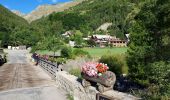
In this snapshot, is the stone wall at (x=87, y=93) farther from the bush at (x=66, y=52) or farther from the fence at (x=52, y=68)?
the bush at (x=66, y=52)

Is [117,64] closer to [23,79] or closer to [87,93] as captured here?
[23,79]

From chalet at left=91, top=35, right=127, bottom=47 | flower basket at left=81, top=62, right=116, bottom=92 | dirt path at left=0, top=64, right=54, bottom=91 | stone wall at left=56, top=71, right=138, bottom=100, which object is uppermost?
chalet at left=91, top=35, right=127, bottom=47

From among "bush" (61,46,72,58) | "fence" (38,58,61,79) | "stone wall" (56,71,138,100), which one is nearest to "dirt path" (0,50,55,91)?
"fence" (38,58,61,79)

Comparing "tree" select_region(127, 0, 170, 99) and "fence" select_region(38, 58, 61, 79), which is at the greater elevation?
"tree" select_region(127, 0, 170, 99)

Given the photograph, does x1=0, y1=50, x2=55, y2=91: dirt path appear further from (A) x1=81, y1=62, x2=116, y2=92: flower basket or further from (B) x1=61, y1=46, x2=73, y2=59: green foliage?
(B) x1=61, y1=46, x2=73, y2=59: green foliage

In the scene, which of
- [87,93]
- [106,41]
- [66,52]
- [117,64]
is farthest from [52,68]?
[106,41]

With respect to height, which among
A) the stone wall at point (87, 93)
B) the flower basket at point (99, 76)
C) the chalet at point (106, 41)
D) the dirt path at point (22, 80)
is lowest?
the dirt path at point (22, 80)

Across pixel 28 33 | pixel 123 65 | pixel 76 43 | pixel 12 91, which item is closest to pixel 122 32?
pixel 76 43

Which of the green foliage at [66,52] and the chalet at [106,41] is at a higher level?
the chalet at [106,41]

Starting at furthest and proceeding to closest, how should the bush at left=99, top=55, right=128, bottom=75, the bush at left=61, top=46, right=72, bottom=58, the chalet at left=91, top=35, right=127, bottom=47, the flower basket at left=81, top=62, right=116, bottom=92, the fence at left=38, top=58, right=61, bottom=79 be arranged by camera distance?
the chalet at left=91, top=35, right=127, bottom=47, the bush at left=61, top=46, right=72, bottom=58, the bush at left=99, top=55, right=128, bottom=75, the fence at left=38, top=58, right=61, bottom=79, the flower basket at left=81, top=62, right=116, bottom=92

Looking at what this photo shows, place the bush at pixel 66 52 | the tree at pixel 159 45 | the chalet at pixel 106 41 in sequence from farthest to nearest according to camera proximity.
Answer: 1. the chalet at pixel 106 41
2. the bush at pixel 66 52
3. the tree at pixel 159 45

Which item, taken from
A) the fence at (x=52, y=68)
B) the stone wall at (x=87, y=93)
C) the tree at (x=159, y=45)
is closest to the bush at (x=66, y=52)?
the fence at (x=52, y=68)

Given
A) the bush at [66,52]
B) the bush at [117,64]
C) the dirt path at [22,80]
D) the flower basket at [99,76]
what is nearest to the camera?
the flower basket at [99,76]

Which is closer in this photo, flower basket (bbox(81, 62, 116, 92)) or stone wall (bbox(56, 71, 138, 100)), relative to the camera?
stone wall (bbox(56, 71, 138, 100))
